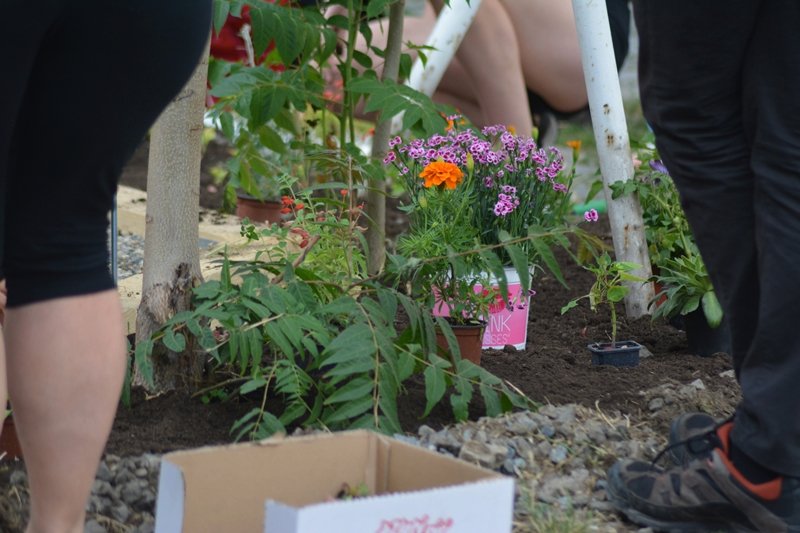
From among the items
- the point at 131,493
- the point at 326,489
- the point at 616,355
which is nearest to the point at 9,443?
the point at 131,493

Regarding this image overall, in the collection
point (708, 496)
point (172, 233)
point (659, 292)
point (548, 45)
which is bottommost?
point (708, 496)

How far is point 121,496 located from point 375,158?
1474 millimetres

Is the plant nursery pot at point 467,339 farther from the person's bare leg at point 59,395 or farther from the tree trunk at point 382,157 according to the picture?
the person's bare leg at point 59,395

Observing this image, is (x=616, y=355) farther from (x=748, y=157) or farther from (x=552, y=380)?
(x=748, y=157)

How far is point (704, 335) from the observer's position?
3.08 metres

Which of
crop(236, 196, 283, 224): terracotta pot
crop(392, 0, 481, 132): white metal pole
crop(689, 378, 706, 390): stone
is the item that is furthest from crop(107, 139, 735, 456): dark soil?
crop(236, 196, 283, 224): terracotta pot

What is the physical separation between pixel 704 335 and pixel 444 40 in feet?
4.51

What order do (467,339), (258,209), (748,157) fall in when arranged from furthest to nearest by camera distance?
1. (258,209)
2. (467,339)
3. (748,157)

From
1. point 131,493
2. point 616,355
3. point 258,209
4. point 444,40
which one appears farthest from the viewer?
point 258,209

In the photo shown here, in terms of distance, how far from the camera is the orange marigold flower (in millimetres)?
2854

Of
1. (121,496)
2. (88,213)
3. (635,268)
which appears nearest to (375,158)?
(635,268)

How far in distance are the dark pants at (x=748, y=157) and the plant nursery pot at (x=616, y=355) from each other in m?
0.92

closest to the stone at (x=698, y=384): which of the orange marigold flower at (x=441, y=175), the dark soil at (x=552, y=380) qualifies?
the dark soil at (x=552, y=380)

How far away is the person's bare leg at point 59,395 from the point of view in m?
1.70
